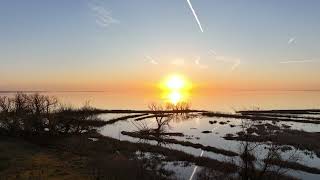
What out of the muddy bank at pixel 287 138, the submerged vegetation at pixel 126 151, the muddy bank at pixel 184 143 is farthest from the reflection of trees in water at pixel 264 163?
the muddy bank at pixel 184 143

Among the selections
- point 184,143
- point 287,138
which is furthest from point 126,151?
point 287,138

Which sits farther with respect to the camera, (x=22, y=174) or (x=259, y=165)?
(x=259, y=165)

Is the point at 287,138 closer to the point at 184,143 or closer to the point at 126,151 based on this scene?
the point at 184,143

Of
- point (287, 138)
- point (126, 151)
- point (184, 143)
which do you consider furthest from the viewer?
point (287, 138)

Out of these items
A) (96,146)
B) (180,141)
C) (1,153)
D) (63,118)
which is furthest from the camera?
(63,118)

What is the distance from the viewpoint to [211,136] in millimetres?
66188

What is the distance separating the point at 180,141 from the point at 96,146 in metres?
14.7

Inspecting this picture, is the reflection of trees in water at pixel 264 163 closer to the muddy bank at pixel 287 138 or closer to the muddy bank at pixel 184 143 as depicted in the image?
the muddy bank at pixel 287 138

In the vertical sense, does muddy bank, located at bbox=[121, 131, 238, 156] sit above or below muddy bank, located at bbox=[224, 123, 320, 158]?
below

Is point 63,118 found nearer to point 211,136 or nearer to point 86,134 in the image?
point 86,134

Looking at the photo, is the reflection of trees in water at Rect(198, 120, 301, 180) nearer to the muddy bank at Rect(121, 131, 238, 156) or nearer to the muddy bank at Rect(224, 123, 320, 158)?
the muddy bank at Rect(224, 123, 320, 158)

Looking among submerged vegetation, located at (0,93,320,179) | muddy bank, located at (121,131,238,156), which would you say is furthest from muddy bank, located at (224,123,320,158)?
muddy bank, located at (121,131,238,156)

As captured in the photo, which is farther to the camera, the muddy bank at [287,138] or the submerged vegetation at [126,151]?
the muddy bank at [287,138]

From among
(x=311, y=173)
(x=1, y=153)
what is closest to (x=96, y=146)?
(x=1, y=153)
